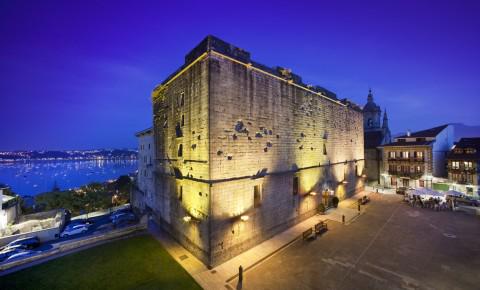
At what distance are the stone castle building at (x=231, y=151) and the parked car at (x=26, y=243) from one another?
44.4 feet

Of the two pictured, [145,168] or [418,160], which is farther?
[418,160]

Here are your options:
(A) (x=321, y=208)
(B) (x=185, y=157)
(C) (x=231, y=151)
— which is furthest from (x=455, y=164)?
(B) (x=185, y=157)

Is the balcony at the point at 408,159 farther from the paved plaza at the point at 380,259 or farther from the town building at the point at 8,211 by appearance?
the town building at the point at 8,211

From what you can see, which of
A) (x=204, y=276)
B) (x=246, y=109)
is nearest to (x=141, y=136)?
(x=246, y=109)

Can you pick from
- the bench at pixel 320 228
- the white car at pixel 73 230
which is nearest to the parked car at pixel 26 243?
the white car at pixel 73 230

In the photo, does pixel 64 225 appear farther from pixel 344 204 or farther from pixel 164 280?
pixel 344 204

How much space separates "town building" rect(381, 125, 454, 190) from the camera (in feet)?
91.4

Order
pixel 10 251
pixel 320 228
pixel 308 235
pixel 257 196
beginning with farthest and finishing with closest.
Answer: pixel 10 251 < pixel 320 228 < pixel 308 235 < pixel 257 196

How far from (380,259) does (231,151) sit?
1016cm

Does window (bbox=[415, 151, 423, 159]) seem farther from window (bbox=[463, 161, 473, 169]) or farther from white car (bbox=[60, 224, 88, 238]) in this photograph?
white car (bbox=[60, 224, 88, 238])

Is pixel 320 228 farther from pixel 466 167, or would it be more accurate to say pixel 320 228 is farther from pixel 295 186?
pixel 466 167

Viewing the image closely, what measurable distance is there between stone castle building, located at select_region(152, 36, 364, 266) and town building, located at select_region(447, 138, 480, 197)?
20247mm

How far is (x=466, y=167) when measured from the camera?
2522cm

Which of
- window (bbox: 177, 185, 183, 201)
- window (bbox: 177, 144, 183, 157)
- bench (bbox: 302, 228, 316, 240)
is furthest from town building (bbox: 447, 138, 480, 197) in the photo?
window (bbox: 177, 144, 183, 157)
